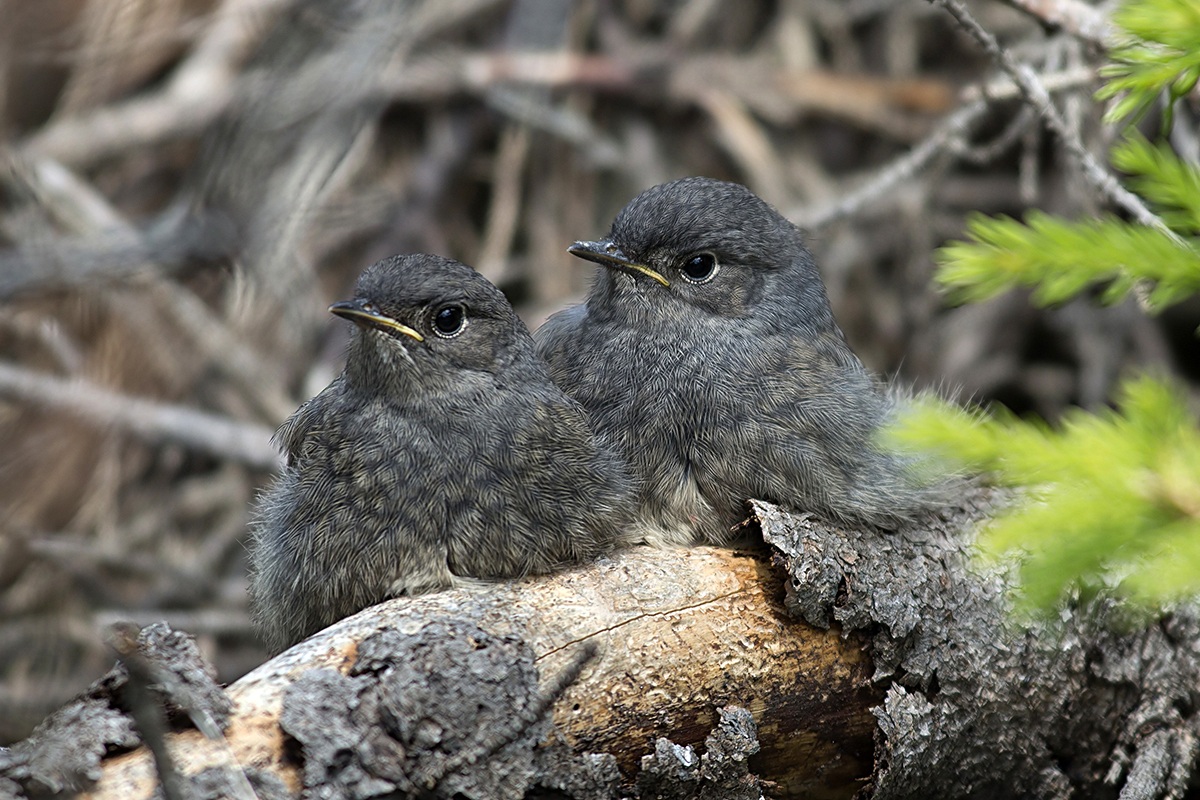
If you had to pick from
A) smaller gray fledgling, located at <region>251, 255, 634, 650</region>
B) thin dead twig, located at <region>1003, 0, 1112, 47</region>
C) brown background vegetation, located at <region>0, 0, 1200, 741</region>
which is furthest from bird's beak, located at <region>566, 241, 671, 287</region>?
thin dead twig, located at <region>1003, 0, 1112, 47</region>

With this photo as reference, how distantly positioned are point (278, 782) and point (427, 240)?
167 inches

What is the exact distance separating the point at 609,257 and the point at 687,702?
157 cm

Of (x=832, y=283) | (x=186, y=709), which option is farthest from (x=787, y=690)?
(x=832, y=283)

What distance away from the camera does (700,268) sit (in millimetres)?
4309

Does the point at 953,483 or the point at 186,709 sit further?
the point at 953,483

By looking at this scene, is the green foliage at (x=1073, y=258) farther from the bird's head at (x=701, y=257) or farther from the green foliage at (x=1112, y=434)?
the bird's head at (x=701, y=257)

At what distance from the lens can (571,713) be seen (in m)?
3.05

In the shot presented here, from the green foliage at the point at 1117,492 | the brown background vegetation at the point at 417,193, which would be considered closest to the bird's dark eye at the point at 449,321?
the brown background vegetation at the point at 417,193

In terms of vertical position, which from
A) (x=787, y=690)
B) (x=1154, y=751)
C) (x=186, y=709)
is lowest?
(x=1154, y=751)

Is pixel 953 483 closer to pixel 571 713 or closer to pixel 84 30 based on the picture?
pixel 571 713

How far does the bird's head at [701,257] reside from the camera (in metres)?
4.21

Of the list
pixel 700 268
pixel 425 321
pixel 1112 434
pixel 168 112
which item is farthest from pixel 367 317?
pixel 168 112

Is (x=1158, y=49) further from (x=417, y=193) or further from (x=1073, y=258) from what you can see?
(x=417, y=193)

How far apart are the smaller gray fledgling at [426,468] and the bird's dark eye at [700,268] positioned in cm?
64
